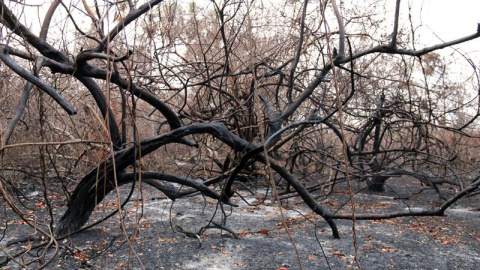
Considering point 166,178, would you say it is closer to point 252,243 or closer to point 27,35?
point 252,243

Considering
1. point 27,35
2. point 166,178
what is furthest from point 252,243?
point 27,35

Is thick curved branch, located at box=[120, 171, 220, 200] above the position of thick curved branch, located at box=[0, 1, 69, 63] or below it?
below

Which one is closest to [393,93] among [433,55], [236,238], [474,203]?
[433,55]

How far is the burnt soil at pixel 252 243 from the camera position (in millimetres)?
3377

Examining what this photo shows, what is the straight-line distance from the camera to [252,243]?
3.93m

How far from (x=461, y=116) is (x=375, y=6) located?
2269 mm

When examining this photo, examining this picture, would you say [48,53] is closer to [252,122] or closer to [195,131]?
[195,131]

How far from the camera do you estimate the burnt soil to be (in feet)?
11.1

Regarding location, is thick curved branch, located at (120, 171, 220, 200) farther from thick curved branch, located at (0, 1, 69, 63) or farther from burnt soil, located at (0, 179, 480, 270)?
thick curved branch, located at (0, 1, 69, 63)

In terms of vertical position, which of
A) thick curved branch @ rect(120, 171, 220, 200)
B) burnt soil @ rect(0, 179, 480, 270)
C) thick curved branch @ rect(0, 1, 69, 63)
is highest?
thick curved branch @ rect(0, 1, 69, 63)

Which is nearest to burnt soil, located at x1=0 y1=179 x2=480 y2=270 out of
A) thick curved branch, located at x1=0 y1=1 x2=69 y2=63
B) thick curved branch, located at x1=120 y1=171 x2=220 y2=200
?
thick curved branch, located at x1=120 y1=171 x2=220 y2=200

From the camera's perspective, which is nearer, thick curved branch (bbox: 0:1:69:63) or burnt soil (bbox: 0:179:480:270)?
thick curved branch (bbox: 0:1:69:63)

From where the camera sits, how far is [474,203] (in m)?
6.49

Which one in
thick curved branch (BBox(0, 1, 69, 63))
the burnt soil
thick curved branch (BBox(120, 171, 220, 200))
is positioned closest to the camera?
thick curved branch (BBox(0, 1, 69, 63))
